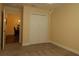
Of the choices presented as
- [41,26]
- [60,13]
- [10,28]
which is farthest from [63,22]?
[10,28]

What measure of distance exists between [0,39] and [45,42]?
2577mm

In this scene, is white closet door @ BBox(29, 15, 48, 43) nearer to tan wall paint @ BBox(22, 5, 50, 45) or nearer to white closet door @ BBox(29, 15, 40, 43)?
white closet door @ BBox(29, 15, 40, 43)

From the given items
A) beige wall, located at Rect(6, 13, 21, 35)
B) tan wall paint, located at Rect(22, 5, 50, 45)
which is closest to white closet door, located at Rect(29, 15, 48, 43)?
tan wall paint, located at Rect(22, 5, 50, 45)

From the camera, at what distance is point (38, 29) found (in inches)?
266

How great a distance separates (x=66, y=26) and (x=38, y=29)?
5.86 ft

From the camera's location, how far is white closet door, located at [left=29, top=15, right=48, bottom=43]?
6.43 meters

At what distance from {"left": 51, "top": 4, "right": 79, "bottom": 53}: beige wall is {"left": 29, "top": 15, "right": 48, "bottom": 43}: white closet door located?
50 centimetres

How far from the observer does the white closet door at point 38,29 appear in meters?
6.43

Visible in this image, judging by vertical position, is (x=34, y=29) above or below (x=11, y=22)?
below

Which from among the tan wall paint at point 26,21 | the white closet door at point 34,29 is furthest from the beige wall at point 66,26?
the tan wall paint at point 26,21

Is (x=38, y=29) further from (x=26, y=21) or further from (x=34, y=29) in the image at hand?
(x=26, y=21)

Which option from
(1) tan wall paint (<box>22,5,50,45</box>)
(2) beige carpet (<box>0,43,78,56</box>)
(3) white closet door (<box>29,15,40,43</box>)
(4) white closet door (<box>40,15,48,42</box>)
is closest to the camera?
(2) beige carpet (<box>0,43,78,56</box>)

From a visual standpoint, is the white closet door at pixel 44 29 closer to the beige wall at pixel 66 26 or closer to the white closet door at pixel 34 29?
the white closet door at pixel 34 29

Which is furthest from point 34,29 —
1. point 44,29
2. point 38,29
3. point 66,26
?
point 66,26
